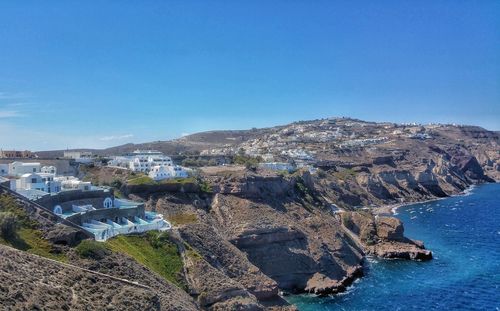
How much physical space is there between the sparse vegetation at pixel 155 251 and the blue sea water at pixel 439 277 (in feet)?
47.0

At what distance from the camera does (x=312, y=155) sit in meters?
150

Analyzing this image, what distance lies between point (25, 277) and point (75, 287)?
9.28 feet

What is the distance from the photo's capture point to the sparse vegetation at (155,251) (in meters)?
37.3

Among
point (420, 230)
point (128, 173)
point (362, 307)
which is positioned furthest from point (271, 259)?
point (420, 230)

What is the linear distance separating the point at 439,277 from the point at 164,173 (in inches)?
1444

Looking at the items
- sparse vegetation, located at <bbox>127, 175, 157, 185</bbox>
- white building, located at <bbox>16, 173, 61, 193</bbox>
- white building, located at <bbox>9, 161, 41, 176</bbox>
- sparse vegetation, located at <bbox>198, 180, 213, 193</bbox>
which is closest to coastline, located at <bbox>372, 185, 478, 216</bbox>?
sparse vegetation, located at <bbox>198, 180, 213, 193</bbox>

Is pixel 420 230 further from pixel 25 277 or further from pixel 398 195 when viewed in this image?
pixel 25 277

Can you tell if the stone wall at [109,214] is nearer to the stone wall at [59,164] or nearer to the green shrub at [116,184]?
the green shrub at [116,184]

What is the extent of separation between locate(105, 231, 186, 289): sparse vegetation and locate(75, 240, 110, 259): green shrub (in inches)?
87.4

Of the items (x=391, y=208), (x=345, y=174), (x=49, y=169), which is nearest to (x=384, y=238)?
(x=391, y=208)

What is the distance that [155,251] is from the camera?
1603 inches

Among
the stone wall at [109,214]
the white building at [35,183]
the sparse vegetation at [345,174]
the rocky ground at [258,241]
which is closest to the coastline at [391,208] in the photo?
the rocky ground at [258,241]

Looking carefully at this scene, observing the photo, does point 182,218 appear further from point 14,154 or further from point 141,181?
point 14,154

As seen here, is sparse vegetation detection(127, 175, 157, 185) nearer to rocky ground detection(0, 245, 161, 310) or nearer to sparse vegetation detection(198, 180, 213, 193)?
sparse vegetation detection(198, 180, 213, 193)
